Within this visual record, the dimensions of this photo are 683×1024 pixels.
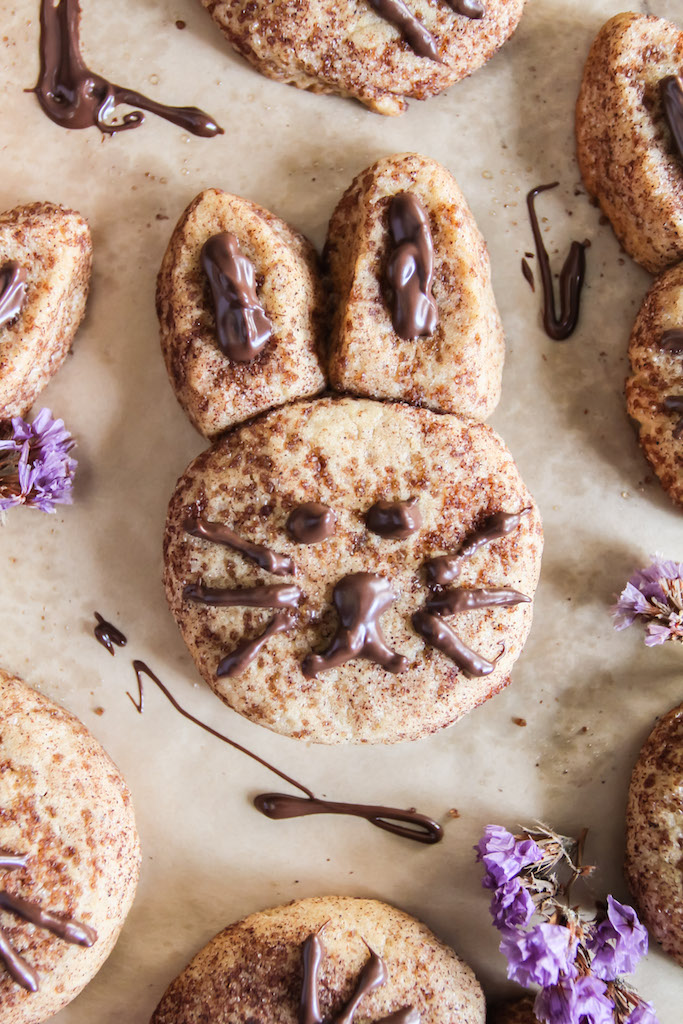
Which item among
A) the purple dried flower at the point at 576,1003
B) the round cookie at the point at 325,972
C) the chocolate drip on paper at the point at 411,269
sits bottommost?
the round cookie at the point at 325,972

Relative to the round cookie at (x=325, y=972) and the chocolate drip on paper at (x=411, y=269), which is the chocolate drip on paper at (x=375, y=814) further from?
the chocolate drip on paper at (x=411, y=269)

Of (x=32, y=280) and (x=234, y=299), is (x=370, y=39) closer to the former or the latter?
(x=234, y=299)

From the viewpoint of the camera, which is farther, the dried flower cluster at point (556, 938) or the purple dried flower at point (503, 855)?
the purple dried flower at point (503, 855)

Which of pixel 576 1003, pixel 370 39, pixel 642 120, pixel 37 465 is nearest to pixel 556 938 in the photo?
pixel 576 1003

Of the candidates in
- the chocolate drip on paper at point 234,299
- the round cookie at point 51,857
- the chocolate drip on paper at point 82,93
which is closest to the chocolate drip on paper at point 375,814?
the round cookie at point 51,857

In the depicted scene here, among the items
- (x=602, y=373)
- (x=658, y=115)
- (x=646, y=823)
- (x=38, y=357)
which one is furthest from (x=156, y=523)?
(x=658, y=115)

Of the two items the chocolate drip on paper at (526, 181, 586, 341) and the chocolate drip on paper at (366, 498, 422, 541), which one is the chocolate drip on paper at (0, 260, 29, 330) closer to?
the chocolate drip on paper at (366, 498, 422, 541)
